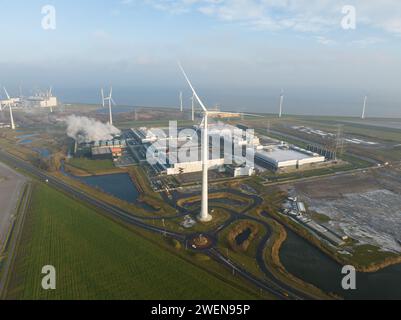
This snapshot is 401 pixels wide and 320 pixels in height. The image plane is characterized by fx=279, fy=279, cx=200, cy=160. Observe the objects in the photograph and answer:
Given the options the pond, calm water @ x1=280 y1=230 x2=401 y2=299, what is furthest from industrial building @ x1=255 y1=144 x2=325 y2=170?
calm water @ x1=280 y1=230 x2=401 y2=299

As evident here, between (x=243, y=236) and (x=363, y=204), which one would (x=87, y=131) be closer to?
(x=243, y=236)

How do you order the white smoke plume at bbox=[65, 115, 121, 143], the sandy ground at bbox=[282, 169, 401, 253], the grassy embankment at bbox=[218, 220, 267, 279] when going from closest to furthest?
the grassy embankment at bbox=[218, 220, 267, 279] < the sandy ground at bbox=[282, 169, 401, 253] < the white smoke plume at bbox=[65, 115, 121, 143]

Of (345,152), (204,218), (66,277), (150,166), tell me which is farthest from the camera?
(345,152)

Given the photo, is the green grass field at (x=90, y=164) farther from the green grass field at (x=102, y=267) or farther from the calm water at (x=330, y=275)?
the calm water at (x=330, y=275)

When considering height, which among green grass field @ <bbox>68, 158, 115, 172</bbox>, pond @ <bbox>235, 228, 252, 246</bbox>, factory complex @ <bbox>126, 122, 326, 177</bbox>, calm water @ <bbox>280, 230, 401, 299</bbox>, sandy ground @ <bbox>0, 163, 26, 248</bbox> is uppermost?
factory complex @ <bbox>126, 122, 326, 177</bbox>

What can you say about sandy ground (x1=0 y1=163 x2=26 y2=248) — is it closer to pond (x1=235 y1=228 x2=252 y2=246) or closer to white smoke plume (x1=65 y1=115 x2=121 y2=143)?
white smoke plume (x1=65 y1=115 x2=121 y2=143)
